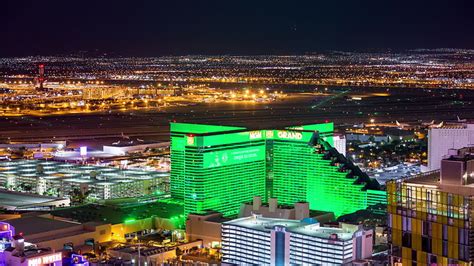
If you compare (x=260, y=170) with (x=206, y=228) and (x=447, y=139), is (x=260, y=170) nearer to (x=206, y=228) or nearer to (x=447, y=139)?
(x=206, y=228)

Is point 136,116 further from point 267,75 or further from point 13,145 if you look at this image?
point 267,75

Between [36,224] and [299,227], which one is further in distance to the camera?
[36,224]

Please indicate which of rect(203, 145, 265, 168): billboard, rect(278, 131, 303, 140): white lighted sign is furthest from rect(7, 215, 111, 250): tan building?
rect(278, 131, 303, 140): white lighted sign

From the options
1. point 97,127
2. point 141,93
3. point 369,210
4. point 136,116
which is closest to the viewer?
point 369,210

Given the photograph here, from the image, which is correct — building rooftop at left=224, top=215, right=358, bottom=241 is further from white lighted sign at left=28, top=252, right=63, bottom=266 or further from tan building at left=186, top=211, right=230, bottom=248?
white lighted sign at left=28, top=252, right=63, bottom=266

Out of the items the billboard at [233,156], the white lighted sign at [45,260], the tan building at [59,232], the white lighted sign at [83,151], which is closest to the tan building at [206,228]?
the billboard at [233,156]

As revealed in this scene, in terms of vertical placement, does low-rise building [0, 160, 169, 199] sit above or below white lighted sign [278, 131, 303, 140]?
below

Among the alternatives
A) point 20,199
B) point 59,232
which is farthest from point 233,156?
point 20,199

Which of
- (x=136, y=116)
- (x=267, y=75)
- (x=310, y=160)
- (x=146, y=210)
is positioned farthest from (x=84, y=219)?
(x=267, y=75)
